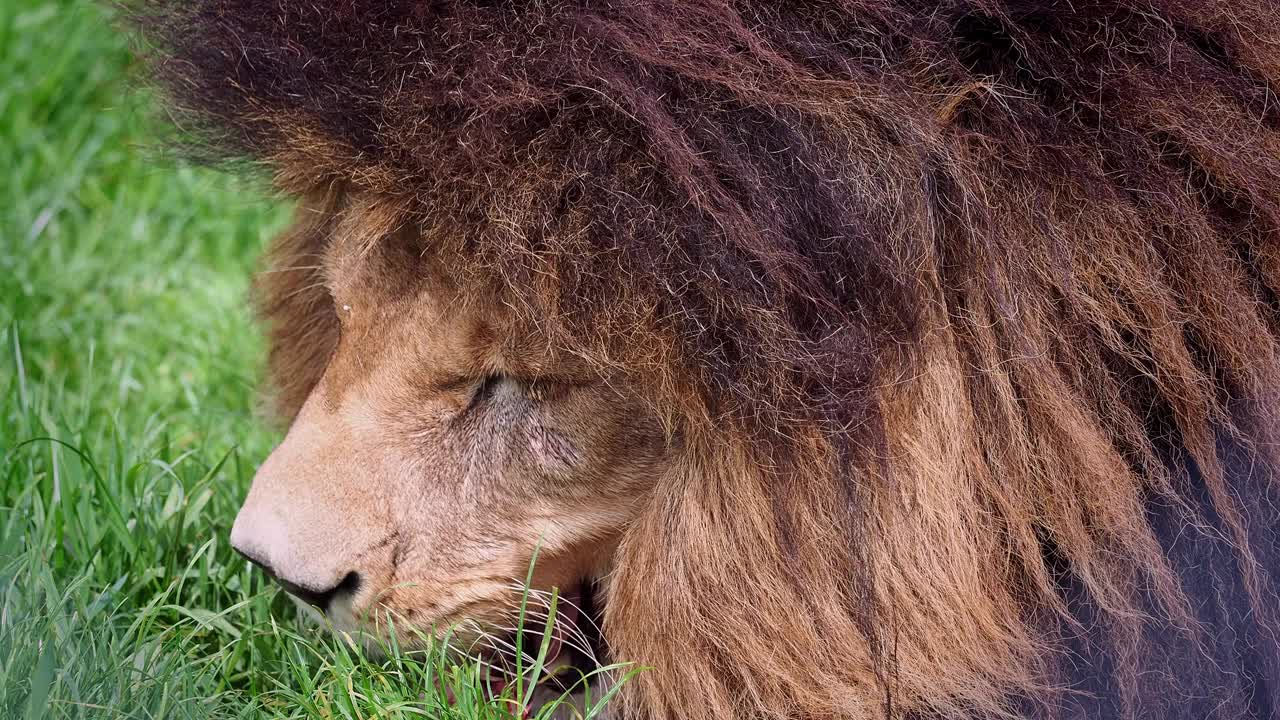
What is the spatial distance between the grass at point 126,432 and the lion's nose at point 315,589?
0.30ft

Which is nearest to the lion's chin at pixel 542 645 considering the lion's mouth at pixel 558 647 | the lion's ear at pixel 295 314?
the lion's mouth at pixel 558 647

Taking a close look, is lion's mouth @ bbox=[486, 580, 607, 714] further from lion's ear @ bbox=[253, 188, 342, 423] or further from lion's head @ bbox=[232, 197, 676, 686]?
lion's ear @ bbox=[253, 188, 342, 423]

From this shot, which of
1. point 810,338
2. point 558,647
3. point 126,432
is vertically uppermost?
point 810,338

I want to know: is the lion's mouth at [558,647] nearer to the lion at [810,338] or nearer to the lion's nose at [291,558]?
the lion at [810,338]

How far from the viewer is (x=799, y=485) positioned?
1710mm

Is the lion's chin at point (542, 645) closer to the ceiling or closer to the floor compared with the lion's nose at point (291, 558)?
closer to the floor

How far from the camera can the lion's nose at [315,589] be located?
1.78 meters

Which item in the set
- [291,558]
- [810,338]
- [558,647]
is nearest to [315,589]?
[291,558]

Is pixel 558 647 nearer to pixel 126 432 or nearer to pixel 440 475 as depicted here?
pixel 440 475

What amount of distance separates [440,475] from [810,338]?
0.54 m

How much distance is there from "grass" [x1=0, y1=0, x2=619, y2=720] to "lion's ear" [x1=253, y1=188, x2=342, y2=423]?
4.5 inches

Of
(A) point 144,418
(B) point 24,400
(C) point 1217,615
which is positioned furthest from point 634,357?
(A) point 144,418

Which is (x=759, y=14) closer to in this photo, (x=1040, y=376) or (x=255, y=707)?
(x=1040, y=376)

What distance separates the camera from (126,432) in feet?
8.62
